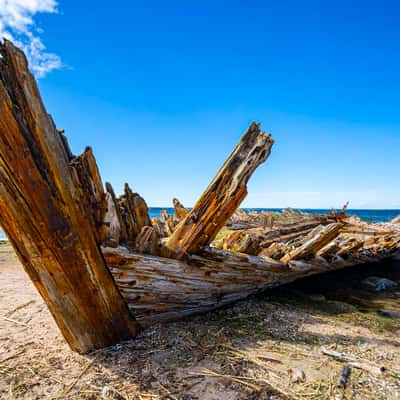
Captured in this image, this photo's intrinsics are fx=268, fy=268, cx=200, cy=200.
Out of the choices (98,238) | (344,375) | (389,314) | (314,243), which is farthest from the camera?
(314,243)

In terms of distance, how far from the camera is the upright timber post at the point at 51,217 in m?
1.91

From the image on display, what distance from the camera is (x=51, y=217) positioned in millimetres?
2129

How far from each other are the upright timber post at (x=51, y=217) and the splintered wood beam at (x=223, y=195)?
34.9 inches

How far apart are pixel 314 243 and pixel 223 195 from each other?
2422 millimetres

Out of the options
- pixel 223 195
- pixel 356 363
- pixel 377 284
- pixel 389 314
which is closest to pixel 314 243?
pixel 389 314

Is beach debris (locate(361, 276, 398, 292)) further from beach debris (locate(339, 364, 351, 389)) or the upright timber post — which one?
the upright timber post

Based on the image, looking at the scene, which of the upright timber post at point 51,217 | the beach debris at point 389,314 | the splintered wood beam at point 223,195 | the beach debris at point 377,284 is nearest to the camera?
the upright timber post at point 51,217

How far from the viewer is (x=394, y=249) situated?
8094 millimetres

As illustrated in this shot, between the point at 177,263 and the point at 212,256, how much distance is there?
48 cm

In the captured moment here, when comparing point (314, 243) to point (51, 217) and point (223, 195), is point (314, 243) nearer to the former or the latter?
point (223, 195)

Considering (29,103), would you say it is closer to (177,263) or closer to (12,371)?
(177,263)

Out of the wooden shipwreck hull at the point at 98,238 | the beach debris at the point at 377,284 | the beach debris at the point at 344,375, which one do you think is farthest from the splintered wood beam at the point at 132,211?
the beach debris at the point at 377,284

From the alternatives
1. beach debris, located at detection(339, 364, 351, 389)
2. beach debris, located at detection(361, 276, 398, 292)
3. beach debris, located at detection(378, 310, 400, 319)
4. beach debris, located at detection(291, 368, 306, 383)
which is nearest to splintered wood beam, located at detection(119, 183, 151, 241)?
beach debris, located at detection(291, 368, 306, 383)

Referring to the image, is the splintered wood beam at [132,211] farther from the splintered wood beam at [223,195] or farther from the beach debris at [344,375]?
the beach debris at [344,375]
